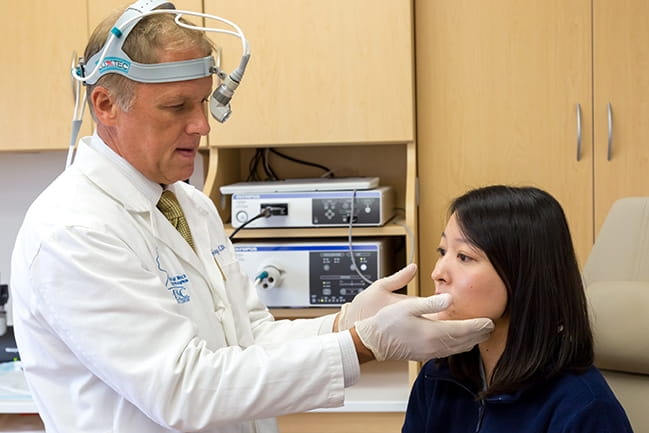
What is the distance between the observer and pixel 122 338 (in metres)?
1.14

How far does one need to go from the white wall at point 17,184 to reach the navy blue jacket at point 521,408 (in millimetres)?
1707

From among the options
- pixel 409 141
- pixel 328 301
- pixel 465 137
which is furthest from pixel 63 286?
pixel 465 137

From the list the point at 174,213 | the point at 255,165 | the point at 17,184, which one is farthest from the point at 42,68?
the point at 174,213

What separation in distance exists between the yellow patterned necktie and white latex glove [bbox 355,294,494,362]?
426 mm

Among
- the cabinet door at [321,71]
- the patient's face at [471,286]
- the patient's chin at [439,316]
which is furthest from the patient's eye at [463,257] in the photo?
the cabinet door at [321,71]

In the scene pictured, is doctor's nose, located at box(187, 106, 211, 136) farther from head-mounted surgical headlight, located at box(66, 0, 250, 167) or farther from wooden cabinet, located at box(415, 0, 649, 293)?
wooden cabinet, located at box(415, 0, 649, 293)

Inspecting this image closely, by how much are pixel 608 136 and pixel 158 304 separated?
1.48m

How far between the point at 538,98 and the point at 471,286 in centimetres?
103

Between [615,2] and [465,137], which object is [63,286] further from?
[615,2]

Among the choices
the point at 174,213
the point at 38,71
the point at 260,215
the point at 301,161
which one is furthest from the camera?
the point at 301,161

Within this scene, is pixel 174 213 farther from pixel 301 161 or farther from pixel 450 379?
pixel 301 161

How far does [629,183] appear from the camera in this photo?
7.06 ft

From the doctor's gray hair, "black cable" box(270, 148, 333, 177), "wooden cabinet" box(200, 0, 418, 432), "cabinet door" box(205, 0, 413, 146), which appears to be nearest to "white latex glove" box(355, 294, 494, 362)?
the doctor's gray hair

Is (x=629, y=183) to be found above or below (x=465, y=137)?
below
